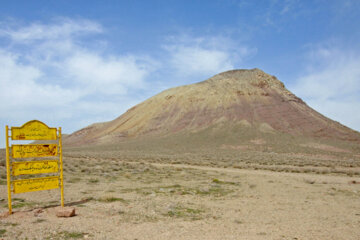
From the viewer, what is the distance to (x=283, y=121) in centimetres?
8006

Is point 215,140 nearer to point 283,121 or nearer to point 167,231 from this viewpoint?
point 283,121

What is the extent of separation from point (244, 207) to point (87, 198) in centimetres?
559

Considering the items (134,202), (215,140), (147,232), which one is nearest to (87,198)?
(134,202)

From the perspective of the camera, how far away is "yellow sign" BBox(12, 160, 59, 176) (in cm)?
892

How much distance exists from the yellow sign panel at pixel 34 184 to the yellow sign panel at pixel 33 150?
77 centimetres

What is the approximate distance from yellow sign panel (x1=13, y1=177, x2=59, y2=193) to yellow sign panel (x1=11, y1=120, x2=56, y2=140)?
130 centimetres

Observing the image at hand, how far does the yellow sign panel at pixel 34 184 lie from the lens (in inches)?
354

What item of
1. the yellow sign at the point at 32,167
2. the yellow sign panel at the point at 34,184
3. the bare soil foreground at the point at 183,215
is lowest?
the bare soil foreground at the point at 183,215

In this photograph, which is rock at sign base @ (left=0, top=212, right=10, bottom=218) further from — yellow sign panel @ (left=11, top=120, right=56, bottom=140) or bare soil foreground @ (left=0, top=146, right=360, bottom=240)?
yellow sign panel @ (left=11, top=120, right=56, bottom=140)

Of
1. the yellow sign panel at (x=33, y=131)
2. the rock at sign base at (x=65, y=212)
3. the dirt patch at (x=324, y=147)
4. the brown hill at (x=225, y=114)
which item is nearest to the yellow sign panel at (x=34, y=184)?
the yellow sign panel at (x=33, y=131)

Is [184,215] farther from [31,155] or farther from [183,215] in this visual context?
[31,155]

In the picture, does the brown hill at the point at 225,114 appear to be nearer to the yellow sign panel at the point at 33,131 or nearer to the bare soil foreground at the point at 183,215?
the bare soil foreground at the point at 183,215

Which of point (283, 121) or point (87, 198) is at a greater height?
point (283, 121)

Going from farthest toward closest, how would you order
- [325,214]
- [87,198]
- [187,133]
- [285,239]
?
1. [187,133]
2. [87,198]
3. [325,214]
4. [285,239]
